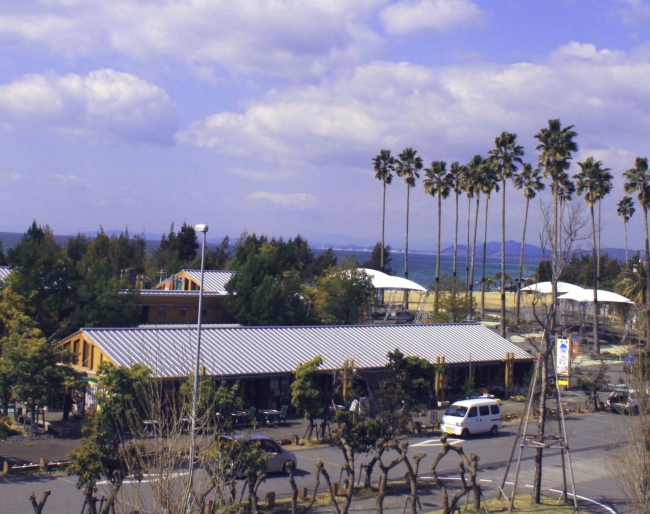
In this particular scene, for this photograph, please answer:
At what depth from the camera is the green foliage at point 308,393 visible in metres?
25.5

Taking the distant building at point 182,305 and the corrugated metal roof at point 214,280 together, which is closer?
the distant building at point 182,305

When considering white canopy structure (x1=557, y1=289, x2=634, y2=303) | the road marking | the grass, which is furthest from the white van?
white canopy structure (x1=557, y1=289, x2=634, y2=303)

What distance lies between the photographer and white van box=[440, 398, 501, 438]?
28.3 metres

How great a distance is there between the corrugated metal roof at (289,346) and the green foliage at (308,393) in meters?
4.03

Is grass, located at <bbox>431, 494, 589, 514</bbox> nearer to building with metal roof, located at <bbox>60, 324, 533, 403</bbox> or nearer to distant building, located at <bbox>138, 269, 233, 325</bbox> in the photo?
building with metal roof, located at <bbox>60, 324, 533, 403</bbox>

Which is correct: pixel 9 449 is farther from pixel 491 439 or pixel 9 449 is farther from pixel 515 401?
pixel 515 401

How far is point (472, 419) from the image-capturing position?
2847 centimetres

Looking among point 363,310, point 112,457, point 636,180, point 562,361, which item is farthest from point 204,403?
point 636,180

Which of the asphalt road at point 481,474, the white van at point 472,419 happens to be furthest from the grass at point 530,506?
the white van at point 472,419

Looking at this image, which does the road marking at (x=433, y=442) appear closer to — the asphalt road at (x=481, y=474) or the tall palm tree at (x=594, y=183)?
the asphalt road at (x=481, y=474)

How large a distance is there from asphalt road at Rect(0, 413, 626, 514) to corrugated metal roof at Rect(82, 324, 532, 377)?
611 centimetres

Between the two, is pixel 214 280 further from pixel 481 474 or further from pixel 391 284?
pixel 481 474

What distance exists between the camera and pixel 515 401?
38.2 m

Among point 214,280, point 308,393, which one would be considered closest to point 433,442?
point 308,393
